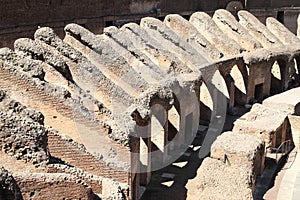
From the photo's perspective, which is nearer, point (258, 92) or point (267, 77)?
point (267, 77)

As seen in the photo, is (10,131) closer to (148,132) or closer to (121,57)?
(148,132)

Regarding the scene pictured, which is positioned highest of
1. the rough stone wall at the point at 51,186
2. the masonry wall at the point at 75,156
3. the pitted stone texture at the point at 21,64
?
Answer: the pitted stone texture at the point at 21,64

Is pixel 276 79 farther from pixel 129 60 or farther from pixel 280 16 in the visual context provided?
pixel 129 60

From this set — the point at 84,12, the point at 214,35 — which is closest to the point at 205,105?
the point at 214,35

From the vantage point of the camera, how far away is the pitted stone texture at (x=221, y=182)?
38.3 feet

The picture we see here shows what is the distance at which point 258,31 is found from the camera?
25188 millimetres

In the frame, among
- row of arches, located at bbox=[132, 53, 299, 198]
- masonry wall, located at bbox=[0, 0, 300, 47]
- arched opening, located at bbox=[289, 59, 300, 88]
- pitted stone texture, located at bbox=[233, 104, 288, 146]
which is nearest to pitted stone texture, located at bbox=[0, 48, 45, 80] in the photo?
row of arches, located at bbox=[132, 53, 299, 198]

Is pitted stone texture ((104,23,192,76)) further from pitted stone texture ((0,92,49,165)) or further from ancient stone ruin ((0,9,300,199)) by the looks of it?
pitted stone texture ((0,92,49,165))

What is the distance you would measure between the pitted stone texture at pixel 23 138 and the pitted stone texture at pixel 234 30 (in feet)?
53.4

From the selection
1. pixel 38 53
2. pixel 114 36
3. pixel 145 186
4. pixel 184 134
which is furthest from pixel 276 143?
pixel 38 53

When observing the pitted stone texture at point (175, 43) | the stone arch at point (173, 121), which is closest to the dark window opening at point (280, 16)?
the pitted stone texture at point (175, 43)

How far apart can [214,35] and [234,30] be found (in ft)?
6.32

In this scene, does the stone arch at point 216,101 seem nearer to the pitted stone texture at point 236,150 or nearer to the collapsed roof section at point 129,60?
the collapsed roof section at point 129,60

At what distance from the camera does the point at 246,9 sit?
28844 mm
